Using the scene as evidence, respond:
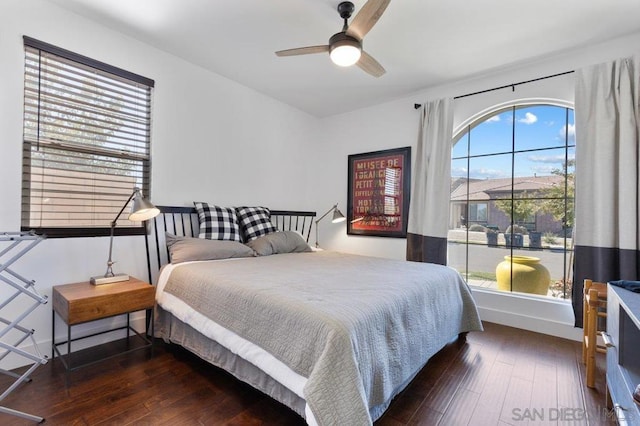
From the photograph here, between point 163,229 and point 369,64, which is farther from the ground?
point 369,64

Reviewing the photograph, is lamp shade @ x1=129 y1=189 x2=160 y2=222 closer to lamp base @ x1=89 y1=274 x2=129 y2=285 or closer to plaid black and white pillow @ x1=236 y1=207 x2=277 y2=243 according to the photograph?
lamp base @ x1=89 y1=274 x2=129 y2=285

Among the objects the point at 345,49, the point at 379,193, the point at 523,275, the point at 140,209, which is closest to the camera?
the point at 345,49

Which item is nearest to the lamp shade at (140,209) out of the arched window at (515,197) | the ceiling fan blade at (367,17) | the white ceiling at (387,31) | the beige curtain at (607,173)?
the white ceiling at (387,31)

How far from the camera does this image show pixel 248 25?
7.95 ft

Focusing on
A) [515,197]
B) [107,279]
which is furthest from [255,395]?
[515,197]

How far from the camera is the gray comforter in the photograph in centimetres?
121

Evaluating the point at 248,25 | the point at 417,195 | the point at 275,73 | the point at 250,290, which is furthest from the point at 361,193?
the point at 250,290

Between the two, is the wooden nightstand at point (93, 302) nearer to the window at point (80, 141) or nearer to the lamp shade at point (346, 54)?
the window at point (80, 141)

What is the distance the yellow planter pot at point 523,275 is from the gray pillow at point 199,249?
276 cm

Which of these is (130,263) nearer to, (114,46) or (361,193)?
(114,46)

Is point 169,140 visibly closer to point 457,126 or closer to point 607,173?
point 457,126

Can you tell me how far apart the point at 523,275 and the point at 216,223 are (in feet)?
10.5

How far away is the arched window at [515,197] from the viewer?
2909 mm

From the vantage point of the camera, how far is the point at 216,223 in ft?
9.59
